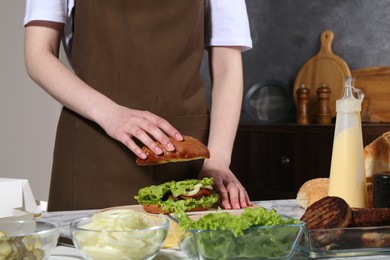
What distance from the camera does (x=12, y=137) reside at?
13.1 feet

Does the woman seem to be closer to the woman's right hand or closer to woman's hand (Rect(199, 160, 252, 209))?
woman's hand (Rect(199, 160, 252, 209))

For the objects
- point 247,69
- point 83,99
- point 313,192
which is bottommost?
point 313,192

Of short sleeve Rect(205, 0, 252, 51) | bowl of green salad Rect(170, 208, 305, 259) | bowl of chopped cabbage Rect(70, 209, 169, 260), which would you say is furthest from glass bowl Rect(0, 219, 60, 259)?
short sleeve Rect(205, 0, 252, 51)

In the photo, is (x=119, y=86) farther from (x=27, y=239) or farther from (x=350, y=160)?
(x=27, y=239)

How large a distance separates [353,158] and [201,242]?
54cm

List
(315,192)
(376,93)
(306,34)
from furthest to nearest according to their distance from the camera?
(306,34)
(376,93)
(315,192)

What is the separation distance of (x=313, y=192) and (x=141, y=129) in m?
0.40

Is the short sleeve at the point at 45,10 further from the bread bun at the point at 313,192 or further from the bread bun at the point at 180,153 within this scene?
the bread bun at the point at 313,192

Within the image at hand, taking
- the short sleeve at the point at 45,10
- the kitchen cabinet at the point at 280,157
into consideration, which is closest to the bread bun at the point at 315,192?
the short sleeve at the point at 45,10

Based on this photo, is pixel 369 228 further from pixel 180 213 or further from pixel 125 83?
pixel 125 83

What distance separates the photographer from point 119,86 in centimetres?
179

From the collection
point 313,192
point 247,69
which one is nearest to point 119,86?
point 313,192

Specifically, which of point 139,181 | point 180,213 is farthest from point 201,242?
point 139,181

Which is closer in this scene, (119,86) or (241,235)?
(241,235)
